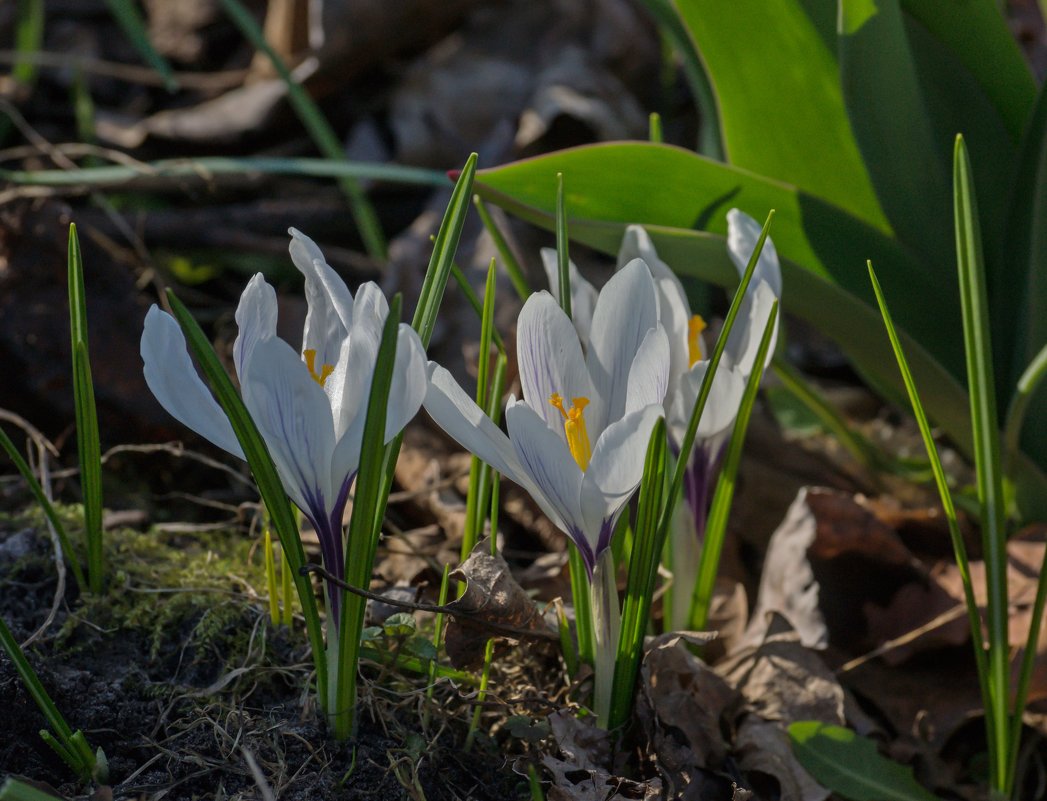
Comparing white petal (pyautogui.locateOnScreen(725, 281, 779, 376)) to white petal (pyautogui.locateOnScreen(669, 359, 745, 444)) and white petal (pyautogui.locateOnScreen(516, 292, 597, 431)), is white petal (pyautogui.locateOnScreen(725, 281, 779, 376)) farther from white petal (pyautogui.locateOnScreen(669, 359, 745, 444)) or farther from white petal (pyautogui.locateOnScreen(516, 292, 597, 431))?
white petal (pyautogui.locateOnScreen(516, 292, 597, 431))

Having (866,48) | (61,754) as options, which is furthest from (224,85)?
(61,754)

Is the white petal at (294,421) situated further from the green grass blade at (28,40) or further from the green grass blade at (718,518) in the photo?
the green grass blade at (28,40)

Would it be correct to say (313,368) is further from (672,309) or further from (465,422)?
(672,309)

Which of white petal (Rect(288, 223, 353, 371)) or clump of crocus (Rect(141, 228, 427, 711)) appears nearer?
clump of crocus (Rect(141, 228, 427, 711))

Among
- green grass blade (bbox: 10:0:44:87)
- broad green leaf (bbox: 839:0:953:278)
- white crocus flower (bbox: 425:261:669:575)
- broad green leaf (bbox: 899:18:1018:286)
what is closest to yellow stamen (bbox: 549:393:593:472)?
white crocus flower (bbox: 425:261:669:575)

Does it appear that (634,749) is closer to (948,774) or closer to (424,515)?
(948,774)

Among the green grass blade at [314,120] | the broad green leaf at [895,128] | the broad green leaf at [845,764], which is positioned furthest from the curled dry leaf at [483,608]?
the green grass blade at [314,120]
